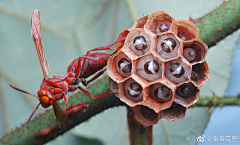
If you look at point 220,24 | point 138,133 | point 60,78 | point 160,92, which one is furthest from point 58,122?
point 220,24

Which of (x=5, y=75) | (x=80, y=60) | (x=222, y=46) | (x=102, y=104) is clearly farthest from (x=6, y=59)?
(x=222, y=46)

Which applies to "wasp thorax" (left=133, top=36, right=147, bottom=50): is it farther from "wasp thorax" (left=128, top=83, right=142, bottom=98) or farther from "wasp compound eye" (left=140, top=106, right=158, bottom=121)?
"wasp compound eye" (left=140, top=106, right=158, bottom=121)

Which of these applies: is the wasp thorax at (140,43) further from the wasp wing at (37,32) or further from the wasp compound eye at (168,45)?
the wasp wing at (37,32)

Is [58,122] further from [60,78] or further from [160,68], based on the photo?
[160,68]

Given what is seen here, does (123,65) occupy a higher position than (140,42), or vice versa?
(140,42)

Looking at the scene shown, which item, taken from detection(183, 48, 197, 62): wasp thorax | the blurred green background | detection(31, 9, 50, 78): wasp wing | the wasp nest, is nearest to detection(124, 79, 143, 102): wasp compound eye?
the wasp nest

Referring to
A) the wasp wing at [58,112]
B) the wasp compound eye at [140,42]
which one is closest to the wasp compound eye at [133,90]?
the wasp compound eye at [140,42]
